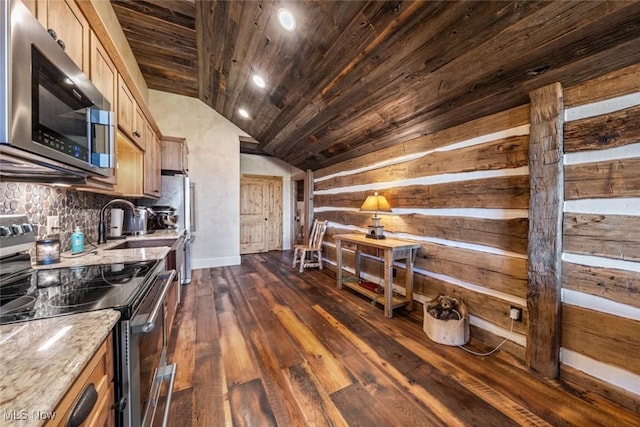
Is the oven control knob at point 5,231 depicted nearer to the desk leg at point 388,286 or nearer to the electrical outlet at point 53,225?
the electrical outlet at point 53,225

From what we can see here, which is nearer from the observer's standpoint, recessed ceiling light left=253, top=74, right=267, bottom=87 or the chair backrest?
recessed ceiling light left=253, top=74, right=267, bottom=87

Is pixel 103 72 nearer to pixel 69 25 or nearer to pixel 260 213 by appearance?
pixel 69 25

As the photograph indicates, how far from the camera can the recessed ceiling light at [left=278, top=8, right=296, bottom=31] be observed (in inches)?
83.2

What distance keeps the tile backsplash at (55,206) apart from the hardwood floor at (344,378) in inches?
50.2

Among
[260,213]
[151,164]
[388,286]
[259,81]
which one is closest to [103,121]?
[151,164]

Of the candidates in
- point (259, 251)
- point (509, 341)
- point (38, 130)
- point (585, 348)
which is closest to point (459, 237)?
point (509, 341)

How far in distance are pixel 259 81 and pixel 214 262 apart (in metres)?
3.51

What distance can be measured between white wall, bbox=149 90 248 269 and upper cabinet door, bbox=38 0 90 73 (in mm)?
3555

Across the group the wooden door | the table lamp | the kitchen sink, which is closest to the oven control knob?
the kitchen sink

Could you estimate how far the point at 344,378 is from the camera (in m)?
1.80

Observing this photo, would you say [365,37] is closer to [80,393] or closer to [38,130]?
[38,130]

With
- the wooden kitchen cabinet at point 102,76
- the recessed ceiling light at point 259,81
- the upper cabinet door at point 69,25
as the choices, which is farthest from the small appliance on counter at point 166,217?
the upper cabinet door at point 69,25

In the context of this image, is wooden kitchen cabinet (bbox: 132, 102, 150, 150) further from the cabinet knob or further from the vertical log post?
the vertical log post

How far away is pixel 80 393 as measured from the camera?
0.59 meters
